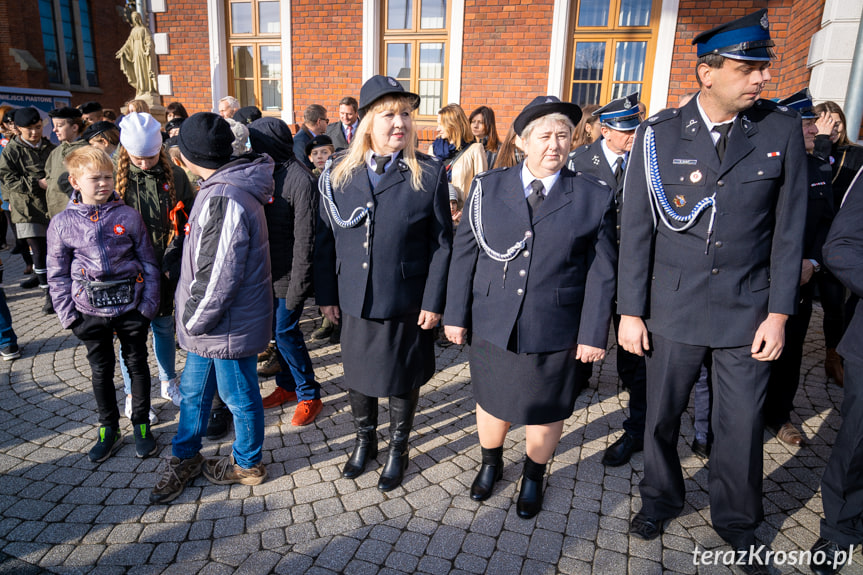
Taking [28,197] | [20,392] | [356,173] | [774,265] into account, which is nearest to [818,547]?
[774,265]

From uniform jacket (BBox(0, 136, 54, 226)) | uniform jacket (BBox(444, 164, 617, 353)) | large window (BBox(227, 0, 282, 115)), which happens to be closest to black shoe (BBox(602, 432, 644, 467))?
uniform jacket (BBox(444, 164, 617, 353))

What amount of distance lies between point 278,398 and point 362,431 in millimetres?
1073

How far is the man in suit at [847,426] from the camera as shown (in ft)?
7.38

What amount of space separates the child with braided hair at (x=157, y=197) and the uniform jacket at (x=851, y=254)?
3.35m

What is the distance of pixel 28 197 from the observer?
5.96 m

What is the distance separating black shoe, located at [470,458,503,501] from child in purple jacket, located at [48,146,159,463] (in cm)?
209

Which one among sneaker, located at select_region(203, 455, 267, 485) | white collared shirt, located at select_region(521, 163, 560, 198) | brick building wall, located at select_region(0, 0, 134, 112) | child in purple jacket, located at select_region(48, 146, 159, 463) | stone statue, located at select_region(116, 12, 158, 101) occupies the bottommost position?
sneaker, located at select_region(203, 455, 267, 485)

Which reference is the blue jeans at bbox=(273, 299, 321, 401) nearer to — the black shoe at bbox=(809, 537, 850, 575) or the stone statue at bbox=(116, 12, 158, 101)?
the black shoe at bbox=(809, 537, 850, 575)

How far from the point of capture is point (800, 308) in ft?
11.6

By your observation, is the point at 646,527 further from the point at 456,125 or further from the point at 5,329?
the point at 5,329

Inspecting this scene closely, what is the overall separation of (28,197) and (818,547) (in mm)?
7631

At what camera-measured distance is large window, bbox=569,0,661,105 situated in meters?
7.99

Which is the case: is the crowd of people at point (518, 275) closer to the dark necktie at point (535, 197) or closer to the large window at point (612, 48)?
the dark necktie at point (535, 197)

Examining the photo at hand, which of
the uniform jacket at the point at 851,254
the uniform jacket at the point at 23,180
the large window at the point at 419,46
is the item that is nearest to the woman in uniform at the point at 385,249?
the uniform jacket at the point at 851,254
